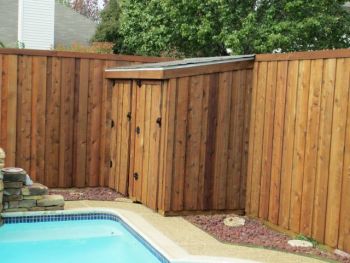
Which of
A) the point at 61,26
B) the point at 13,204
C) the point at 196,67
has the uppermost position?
the point at 61,26

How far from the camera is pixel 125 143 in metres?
8.51

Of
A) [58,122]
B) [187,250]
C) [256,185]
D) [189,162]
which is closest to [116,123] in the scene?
[58,122]

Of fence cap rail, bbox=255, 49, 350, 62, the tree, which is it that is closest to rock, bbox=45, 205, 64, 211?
fence cap rail, bbox=255, 49, 350, 62

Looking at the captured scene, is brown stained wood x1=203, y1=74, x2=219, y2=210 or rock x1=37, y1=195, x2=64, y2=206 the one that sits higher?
brown stained wood x1=203, y1=74, x2=219, y2=210

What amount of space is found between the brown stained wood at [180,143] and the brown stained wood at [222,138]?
45 centimetres

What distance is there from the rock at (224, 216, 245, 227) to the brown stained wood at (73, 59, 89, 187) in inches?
110

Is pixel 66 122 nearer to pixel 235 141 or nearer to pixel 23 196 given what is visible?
pixel 23 196

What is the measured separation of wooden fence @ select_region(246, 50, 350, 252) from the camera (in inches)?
228

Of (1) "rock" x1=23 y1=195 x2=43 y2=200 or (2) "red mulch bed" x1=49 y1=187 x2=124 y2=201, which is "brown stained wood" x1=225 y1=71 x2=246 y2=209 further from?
(1) "rock" x1=23 y1=195 x2=43 y2=200

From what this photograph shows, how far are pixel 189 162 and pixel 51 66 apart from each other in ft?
9.10

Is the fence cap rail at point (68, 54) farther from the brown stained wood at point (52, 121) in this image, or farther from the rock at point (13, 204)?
the rock at point (13, 204)

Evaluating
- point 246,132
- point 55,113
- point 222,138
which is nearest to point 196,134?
point 222,138

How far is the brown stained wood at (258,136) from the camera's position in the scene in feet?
23.7

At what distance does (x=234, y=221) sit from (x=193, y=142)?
3.63ft
